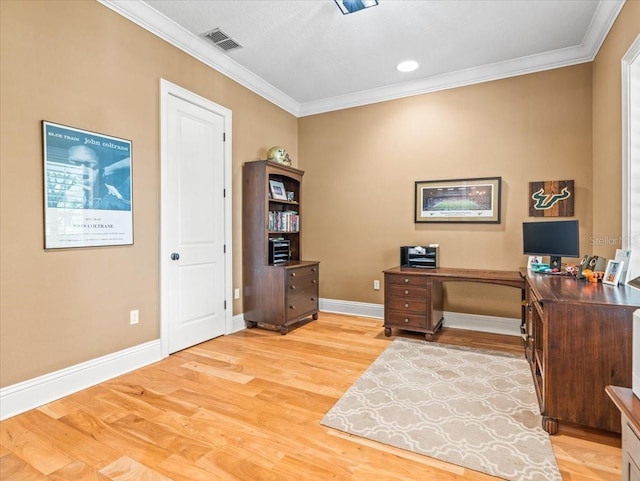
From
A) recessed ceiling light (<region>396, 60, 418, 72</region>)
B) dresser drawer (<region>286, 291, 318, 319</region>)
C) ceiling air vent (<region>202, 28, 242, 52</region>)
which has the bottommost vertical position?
dresser drawer (<region>286, 291, 318, 319</region>)

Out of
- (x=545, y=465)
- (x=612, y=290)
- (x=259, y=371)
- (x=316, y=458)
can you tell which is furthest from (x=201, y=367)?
(x=612, y=290)

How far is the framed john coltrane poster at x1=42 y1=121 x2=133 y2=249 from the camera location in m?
2.22

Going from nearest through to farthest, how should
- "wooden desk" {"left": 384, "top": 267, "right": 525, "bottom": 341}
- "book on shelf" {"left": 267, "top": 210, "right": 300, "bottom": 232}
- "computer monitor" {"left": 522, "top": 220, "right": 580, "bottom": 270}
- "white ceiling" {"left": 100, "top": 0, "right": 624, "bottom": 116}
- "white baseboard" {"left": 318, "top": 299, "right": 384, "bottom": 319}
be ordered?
1. "white ceiling" {"left": 100, "top": 0, "right": 624, "bottom": 116}
2. "computer monitor" {"left": 522, "top": 220, "right": 580, "bottom": 270}
3. "wooden desk" {"left": 384, "top": 267, "right": 525, "bottom": 341}
4. "book on shelf" {"left": 267, "top": 210, "right": 300, "bottom": 232}
5. "white baseboard" {"left": 318, "top": 299, "right": 384, "bottom": 319}

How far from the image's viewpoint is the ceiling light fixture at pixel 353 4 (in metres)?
2.62

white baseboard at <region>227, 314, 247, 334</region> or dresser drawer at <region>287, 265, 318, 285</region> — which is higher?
dresser drawer at <region>287, 265, 318, 285</region>

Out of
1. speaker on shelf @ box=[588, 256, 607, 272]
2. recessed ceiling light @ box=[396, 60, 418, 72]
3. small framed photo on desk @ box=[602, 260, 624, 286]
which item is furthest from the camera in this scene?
recessed ceiling light @ box=[396, 60, 418, 72]

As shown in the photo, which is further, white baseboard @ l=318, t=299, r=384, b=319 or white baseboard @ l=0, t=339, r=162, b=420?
white baseboard @ l=318, t=299, r=384, b=319

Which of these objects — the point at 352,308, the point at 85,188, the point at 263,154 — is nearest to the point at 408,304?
the point at 352,308

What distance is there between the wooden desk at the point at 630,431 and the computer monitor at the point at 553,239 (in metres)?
2.25

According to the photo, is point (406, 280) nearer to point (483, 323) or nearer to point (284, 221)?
point (483, 323)

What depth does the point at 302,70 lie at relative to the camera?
379 cm

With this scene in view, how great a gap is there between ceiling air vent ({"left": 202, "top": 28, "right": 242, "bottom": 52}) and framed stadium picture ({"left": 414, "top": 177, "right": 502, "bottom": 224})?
249cm

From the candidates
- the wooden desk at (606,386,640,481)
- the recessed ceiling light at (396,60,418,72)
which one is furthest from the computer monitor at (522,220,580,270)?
the wooden desk at (606,386,640,481)

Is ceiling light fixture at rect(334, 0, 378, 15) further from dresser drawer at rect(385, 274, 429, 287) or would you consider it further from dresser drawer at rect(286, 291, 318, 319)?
dresser drawer at rect(286, 291, 318, 319)
